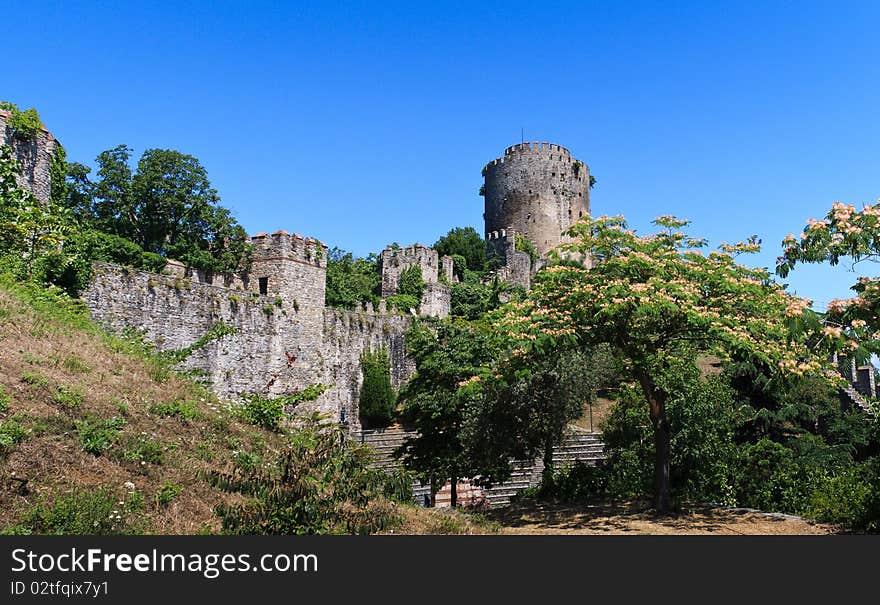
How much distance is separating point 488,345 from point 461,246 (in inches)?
1466

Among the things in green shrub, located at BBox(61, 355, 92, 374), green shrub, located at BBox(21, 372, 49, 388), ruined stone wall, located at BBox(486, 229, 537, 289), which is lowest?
green shrub, located at BBox(21, 372, 49, 388)

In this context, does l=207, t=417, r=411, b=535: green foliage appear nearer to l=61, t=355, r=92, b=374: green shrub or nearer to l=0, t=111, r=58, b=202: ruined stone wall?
l=61, t=355, r=92, b=374: green shrub

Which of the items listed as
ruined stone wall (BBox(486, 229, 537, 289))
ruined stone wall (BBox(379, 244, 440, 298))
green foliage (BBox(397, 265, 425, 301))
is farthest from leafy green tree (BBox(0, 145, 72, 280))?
ruined stone wall (BBox(486, 229, 537, 289))

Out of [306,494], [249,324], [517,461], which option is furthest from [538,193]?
[306,494]

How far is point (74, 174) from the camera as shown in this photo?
33.4 metres

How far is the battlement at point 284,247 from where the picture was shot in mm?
22281

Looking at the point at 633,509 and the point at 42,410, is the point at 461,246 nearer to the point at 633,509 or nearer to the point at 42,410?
the point at 633,509

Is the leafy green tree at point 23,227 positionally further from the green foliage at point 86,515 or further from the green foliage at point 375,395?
the green foliage at point 375,395

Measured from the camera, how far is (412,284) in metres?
38.1

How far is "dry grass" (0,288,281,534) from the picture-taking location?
23.2ft

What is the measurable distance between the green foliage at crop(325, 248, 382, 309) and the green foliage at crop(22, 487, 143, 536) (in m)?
28.2

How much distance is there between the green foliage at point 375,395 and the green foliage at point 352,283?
8.34 meters

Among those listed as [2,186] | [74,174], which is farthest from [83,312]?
[74,174]

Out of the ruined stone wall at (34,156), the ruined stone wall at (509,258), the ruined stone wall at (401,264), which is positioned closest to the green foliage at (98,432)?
the ruined stone wall at (34,156)
